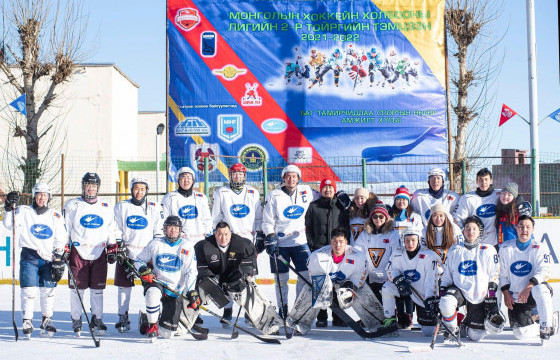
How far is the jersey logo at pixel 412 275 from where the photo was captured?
257 inches

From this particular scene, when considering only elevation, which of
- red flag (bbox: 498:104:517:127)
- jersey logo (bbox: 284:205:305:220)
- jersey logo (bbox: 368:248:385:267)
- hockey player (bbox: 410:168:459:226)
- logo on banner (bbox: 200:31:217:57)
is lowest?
jersey logo (bbox: 368:248:385:267)

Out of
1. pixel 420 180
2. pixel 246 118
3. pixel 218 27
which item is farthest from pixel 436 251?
pixel 218 27

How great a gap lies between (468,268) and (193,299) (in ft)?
8.07

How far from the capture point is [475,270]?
6.18m

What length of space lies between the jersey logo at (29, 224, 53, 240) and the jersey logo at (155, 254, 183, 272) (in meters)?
1.08

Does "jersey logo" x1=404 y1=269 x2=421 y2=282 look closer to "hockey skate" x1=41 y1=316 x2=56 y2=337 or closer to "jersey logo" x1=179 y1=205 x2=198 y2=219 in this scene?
"jersey logo" x1=179 y1=205 x2=198 y2=219

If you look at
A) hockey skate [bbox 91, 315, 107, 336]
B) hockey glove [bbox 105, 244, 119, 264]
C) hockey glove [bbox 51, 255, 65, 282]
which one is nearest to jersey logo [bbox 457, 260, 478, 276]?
hockey glove [bbox 105, 244, 119, 264]

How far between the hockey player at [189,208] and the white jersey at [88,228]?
2.14 ft

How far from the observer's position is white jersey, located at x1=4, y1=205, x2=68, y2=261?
6.59 m

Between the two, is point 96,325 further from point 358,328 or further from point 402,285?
point 402,285

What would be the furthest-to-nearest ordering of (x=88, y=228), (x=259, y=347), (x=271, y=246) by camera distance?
(x=271, y=246) → (x=88, y=228) → (x=259, y=347)

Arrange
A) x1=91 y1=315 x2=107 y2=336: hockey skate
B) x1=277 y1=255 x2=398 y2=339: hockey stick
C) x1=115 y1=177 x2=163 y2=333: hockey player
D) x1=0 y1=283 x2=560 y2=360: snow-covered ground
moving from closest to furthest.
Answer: x1=0 y1=283 x2=560 y2=360: snow-covered ground
x1=277 y1=255 x2=398 y2=339: hockey stick
x1=91 y1=315 x2=107 y2=336: hockey skate
x1=115 y1=177 x2=163 y2=333: hockey player

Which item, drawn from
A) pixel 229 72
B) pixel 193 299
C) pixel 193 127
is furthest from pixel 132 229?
pixel 229 72

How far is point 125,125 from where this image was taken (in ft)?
94.7
